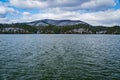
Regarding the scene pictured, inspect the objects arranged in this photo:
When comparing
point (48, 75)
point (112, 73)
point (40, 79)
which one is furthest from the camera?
point (112, 73)

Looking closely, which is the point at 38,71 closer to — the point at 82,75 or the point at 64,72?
the point at 64,72

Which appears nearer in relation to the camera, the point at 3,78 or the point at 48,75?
the point at 3,78

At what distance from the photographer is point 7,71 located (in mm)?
24641

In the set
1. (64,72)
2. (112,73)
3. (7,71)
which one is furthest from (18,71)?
(112,73)

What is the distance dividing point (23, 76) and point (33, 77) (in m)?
1.39

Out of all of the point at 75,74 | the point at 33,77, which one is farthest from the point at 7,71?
the point at 75,74

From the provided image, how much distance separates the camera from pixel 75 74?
23.6 metres

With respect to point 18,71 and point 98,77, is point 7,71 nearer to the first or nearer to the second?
point 18,71

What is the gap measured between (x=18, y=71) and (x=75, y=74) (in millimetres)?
8513

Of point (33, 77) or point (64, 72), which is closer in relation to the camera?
point (33, 77)

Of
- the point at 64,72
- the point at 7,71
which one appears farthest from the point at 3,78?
the point at 64,72

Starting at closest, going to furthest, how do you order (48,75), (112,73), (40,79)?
1. (40,79)
2. (48,75)
3. (112,73)

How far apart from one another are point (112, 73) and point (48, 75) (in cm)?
945

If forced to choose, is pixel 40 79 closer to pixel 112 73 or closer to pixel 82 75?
pixel 82 75
